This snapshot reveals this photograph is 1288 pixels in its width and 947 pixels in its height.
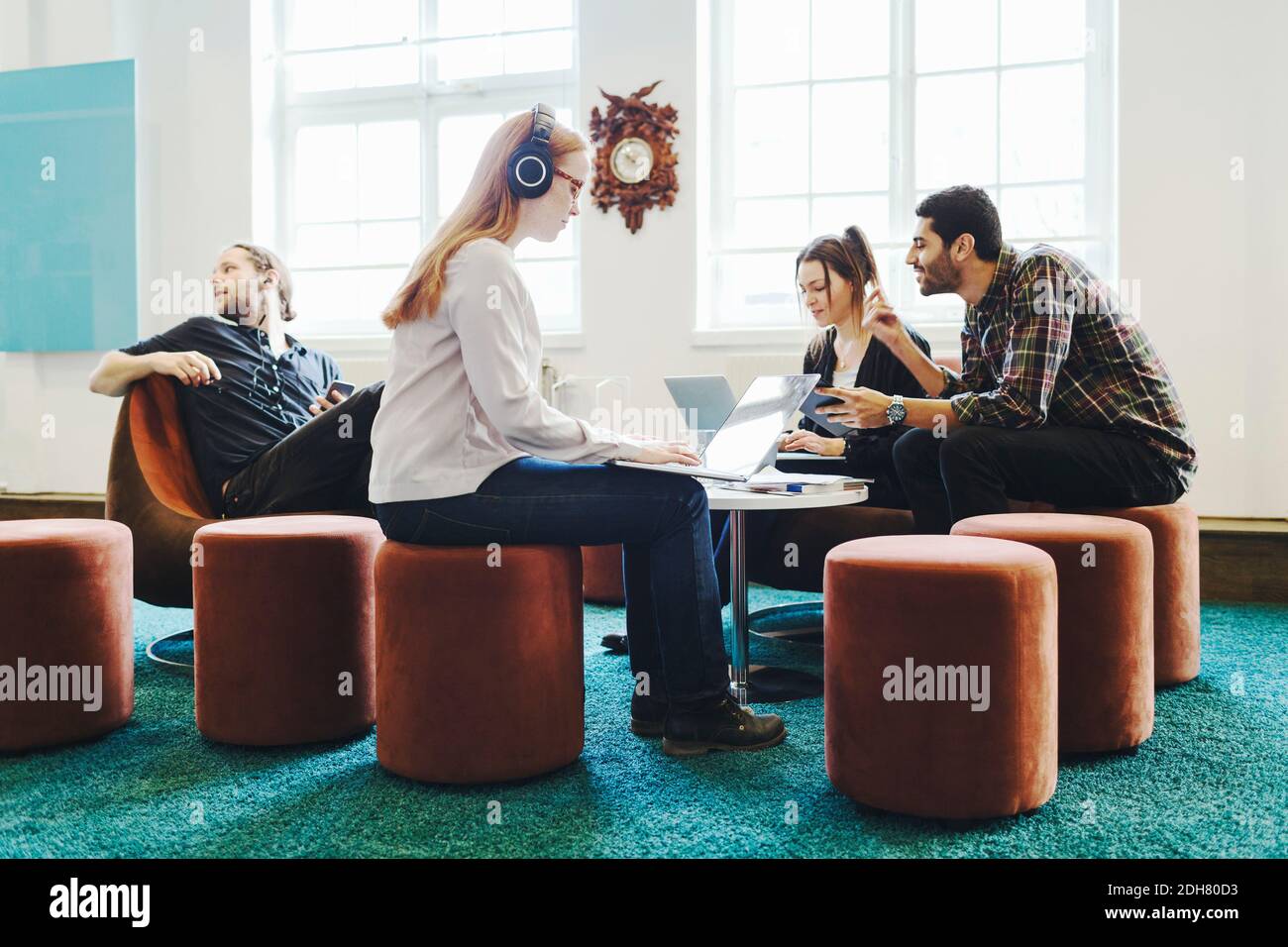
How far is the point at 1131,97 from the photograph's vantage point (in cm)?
439

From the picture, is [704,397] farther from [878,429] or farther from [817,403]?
[878,429]

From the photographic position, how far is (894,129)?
4.96 m

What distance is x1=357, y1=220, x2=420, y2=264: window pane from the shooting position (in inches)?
223

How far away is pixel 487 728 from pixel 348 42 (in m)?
4.83

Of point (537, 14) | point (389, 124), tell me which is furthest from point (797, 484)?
point (389, 124)

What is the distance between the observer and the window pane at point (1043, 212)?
15.6ft

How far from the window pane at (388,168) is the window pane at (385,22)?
442 mm

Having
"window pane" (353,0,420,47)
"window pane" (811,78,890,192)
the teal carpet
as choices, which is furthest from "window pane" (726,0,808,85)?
the teal carpet

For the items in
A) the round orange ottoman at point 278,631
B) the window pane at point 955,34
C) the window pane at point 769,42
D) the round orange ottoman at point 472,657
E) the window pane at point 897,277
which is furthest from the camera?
the window pane at point 769,42

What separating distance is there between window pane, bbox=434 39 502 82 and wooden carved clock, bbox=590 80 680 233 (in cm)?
81

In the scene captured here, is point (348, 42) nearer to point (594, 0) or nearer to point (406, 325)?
point (594, 0)

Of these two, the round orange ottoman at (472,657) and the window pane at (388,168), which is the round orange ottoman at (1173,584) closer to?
the round orange ottoman at (472,657)

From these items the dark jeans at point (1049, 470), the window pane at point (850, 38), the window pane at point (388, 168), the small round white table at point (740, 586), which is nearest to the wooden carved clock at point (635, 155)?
the window pane at point (850, 38)

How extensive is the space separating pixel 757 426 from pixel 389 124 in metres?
4.11
